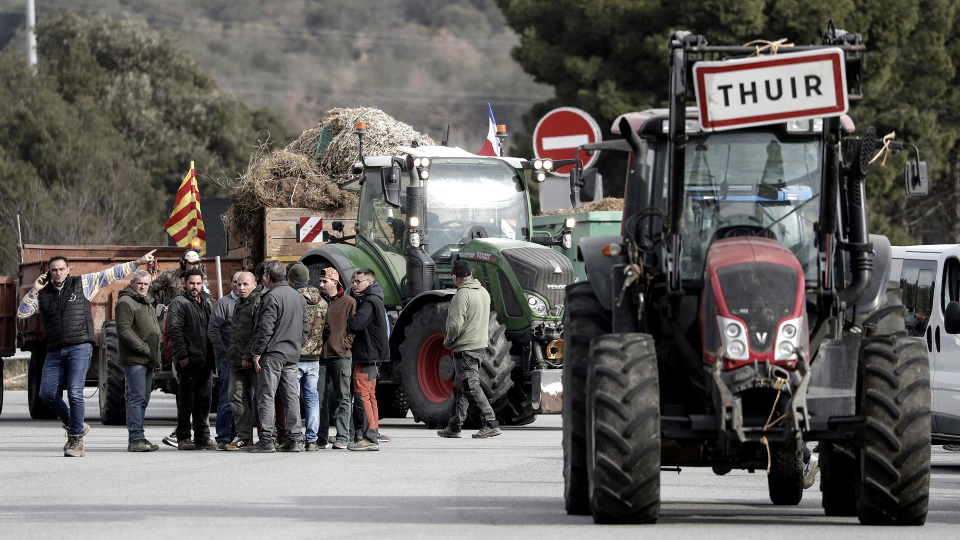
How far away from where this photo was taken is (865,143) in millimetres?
11055

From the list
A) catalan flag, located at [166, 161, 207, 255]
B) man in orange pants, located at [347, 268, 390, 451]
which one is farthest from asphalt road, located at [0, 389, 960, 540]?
catalan flag, located at [166, 161, 207, 255]

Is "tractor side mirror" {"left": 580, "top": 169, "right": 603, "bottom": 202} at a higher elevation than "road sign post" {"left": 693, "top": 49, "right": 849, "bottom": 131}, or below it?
below

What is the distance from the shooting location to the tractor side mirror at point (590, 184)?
1238 centimetres

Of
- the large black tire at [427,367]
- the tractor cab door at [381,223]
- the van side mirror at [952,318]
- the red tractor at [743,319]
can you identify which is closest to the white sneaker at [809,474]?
the red tractor at [743,319]

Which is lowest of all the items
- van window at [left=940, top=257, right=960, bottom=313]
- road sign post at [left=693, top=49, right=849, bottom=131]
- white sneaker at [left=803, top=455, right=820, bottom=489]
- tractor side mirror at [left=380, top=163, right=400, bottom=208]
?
white sneaker at [left=803, top=455, right=820, bottom=489]

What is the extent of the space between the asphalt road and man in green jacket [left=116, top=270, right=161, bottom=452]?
13.7 inches

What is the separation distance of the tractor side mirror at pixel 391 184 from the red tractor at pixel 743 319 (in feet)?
27.8

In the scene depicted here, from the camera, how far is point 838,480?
450 inches

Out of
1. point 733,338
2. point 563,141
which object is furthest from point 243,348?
point 733,338

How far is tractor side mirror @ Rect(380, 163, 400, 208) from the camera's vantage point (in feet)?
66.3

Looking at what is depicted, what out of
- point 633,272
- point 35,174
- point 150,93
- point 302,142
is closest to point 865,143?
point 633,272

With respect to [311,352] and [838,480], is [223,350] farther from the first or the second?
[838,480]

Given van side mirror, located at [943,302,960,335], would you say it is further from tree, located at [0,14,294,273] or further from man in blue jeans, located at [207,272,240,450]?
tree, located at [0,14,294,273]

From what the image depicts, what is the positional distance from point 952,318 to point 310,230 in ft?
32.4
